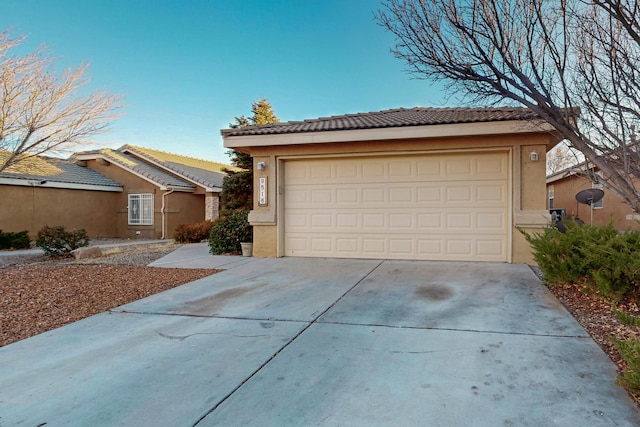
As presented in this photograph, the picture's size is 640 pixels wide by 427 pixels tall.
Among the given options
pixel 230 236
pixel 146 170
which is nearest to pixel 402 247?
pixel 230 236

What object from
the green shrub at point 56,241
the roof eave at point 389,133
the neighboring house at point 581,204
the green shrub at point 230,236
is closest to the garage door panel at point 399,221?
the green shrub at point 230,236

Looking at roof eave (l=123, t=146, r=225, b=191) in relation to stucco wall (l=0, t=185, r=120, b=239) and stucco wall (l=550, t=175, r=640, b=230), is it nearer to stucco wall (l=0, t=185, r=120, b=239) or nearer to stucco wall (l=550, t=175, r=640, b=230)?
stucco wall (l=0, t=185, r=120, b=239)

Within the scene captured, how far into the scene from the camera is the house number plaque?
9.63 metres

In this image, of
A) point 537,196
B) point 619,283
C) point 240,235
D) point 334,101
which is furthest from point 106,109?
point 619,283

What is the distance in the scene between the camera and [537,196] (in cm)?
802

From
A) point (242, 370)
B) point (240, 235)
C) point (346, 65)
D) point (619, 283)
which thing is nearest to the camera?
point (242, 370)

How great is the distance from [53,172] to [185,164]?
714 cm

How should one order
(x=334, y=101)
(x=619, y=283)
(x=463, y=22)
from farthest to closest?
(x=334, y=101), (x=463, y=22), (x=619, y=283)

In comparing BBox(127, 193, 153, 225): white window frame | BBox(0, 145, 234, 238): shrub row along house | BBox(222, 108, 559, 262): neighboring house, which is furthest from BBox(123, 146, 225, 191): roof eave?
BBox(222, 108, 559, 262): neighboring house

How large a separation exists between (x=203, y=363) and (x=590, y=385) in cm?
306

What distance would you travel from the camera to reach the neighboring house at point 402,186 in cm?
809

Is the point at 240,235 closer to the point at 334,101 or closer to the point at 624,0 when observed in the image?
the point at 334,101

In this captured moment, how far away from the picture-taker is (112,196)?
62.1 ft

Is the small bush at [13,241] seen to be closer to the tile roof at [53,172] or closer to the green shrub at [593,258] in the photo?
the tile roof at [53,172]
